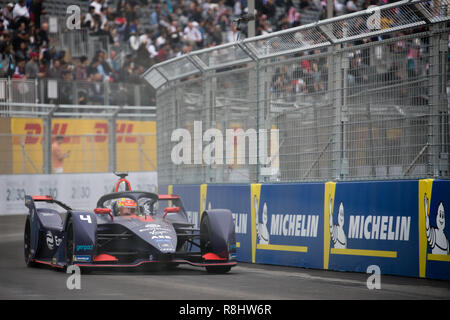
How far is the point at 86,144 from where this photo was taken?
77.3 ft

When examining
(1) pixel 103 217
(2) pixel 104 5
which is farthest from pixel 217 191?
(2) pixel 104 5

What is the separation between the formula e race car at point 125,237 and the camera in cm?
987

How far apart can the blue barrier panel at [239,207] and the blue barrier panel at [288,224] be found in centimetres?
19

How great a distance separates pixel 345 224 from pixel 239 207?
2.47 metres

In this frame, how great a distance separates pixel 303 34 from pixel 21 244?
7124mm

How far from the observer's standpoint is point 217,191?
1287 cm

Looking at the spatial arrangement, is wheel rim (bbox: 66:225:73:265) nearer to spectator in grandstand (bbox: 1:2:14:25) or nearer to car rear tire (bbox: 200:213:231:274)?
car rear tire (bbox: 200:213:231:274)

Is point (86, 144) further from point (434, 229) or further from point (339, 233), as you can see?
point (434, 229)

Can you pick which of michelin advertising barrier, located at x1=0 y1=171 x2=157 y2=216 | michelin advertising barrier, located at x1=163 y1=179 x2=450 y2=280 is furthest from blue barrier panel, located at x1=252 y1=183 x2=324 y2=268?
michelin advertising barrier, located at x1=0 y1=171 x2=157 y2=216

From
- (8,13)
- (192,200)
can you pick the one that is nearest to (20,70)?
(8,13)

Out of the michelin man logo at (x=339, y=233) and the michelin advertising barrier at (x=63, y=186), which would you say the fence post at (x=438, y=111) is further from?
the michelin advertising barrier at (x=63, y=186)

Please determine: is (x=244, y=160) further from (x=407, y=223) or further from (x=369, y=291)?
(x=369, y=291)

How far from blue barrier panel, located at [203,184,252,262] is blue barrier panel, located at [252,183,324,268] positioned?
0.19 metres

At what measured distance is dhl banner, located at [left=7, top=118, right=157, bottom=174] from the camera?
22500mm
